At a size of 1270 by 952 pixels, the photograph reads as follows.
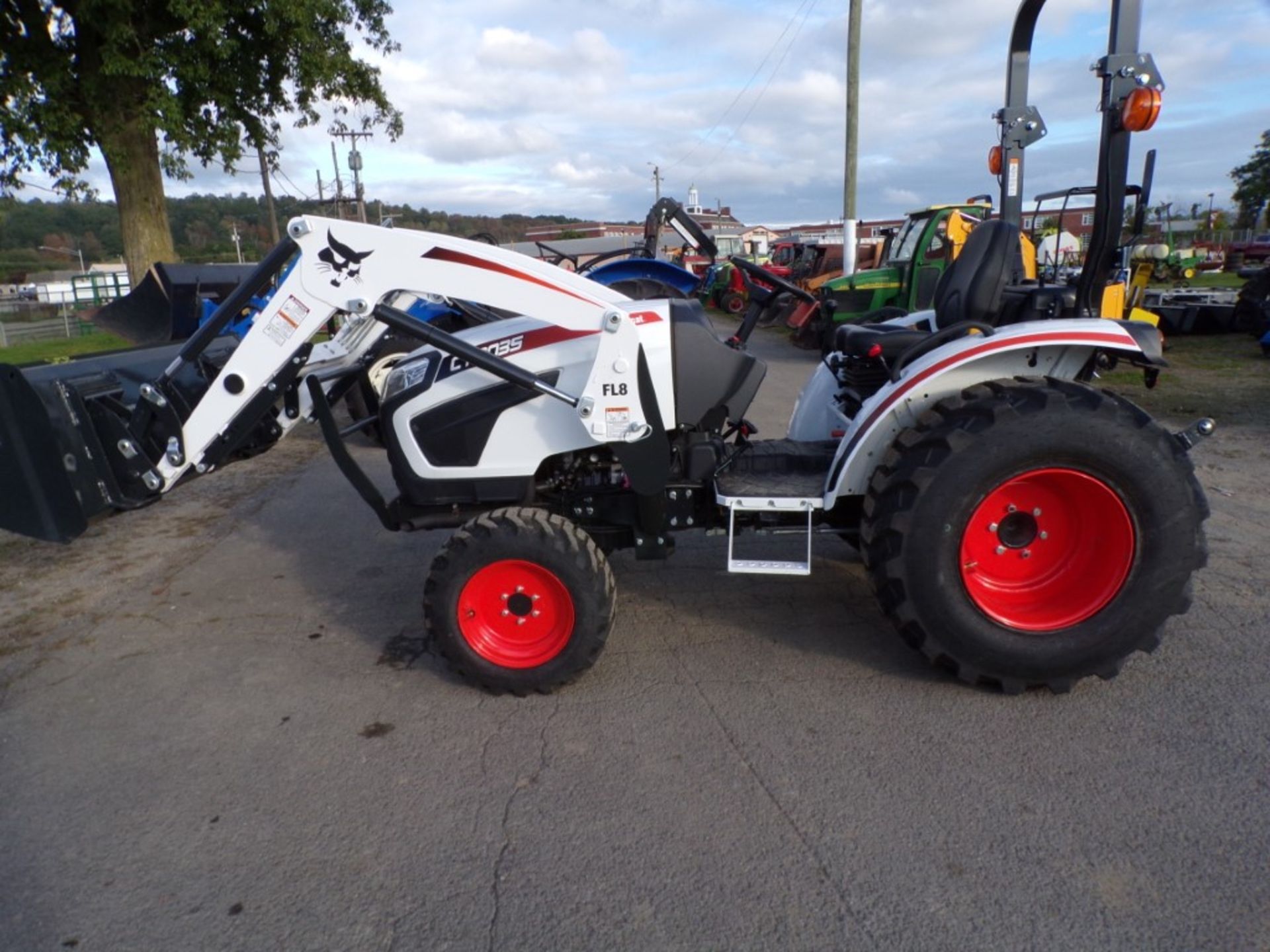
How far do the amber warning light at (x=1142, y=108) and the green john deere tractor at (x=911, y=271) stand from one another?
25.4ft

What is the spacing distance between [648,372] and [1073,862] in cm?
201

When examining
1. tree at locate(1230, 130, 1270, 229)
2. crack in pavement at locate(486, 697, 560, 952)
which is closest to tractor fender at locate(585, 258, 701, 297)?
crack in pavement at locate(486, 697, 560, 952)

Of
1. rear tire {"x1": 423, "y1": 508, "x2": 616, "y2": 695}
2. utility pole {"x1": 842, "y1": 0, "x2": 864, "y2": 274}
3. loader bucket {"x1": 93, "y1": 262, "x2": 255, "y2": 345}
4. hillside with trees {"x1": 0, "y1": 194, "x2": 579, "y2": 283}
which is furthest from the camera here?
hillside with trees {"x1": 0, "y1": 194, "x2": 579, "y2": 283}

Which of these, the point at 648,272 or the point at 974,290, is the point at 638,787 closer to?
the point at 974,290

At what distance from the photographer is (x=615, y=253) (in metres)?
9.63

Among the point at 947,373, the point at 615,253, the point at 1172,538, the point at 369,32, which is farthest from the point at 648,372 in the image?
the point at 369,32

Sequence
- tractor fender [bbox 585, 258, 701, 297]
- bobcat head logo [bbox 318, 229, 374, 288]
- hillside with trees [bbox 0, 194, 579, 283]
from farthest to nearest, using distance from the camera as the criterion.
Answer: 1. hillside with trees [bbox 0, 194, 579, 283]
2. tractor fender [bbox 585, 258, 701, 297]
3. bobcat head logo [bbox 318, 229, 374, 288]

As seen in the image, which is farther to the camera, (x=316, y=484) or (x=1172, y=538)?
(x=316, y=484)

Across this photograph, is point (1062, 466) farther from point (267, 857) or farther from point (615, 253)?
point (615, 253)

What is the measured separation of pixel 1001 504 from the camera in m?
3.31

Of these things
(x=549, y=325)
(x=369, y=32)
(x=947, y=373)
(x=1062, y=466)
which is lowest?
(x=1062, y=466)

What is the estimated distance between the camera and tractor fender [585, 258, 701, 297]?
27.9 ft

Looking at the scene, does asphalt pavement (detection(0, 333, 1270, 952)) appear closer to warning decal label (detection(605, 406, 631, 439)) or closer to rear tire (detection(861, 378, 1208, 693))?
rear tire (detection(861, 378, 1208, 693))

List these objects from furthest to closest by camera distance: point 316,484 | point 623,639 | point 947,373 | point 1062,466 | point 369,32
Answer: point 369,32 → point 316,484 → point 623,639 → point 947,373 → point 1062,466
